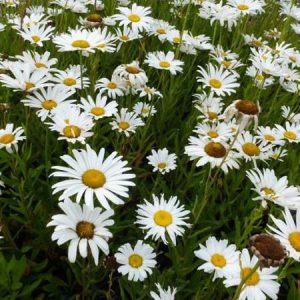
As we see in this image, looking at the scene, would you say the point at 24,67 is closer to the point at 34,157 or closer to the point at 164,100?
the point at 34,157

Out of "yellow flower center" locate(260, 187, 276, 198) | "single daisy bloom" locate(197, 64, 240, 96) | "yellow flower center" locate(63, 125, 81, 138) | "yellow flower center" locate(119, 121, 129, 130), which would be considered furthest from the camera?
"single daisy bloom" locate(197, 64, 240, 96)

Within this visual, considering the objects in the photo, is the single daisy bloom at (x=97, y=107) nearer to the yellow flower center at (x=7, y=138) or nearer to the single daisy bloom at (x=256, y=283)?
the yellow flower center at (x=7, y=138)

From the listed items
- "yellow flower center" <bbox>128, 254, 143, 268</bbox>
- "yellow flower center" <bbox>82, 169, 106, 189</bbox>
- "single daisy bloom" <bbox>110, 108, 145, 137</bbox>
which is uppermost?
"yellow flower center" <bbox>82, 169, 106, 189</bbox>

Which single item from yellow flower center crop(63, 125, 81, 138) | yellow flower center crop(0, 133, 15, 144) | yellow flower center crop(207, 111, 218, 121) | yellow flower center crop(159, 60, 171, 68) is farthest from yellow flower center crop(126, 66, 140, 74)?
yellow flower center crop(0, 133, 15, 144)

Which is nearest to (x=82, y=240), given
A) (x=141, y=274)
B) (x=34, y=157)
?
(x=141, y=274)

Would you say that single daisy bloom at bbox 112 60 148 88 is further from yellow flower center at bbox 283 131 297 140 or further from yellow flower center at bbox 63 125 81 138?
yellow flower center at bbox 283 131 297 140

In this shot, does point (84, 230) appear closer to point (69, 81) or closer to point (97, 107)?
point (97, 107)
